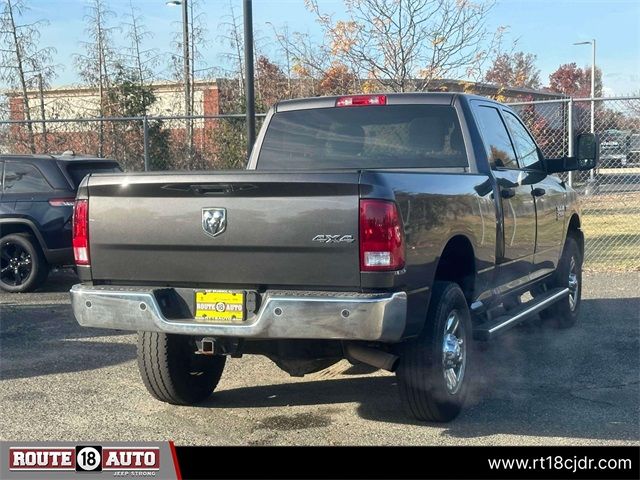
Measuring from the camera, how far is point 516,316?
21.0 ft

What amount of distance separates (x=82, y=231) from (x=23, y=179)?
632 cm

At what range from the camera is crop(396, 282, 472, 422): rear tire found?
5.12 m

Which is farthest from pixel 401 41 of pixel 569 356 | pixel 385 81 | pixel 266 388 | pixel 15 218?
pixel 266 388

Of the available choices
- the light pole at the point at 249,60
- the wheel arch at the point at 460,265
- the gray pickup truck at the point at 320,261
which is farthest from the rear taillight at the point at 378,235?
the light pole at the point at 249,60

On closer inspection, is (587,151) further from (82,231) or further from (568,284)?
(82,231)

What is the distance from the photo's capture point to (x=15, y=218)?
10.9 m

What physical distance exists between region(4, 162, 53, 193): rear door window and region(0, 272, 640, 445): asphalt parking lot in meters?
3.00

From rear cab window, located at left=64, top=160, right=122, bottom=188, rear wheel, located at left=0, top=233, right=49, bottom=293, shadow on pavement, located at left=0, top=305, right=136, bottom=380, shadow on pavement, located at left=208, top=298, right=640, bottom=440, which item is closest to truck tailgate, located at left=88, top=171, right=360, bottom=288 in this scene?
shadow on pavement, located at left=208, top=298, right=640, bottom=440

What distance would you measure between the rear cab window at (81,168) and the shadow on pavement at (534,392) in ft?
17.7

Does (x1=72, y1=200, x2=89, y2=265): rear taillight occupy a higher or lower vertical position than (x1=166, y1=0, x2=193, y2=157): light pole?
lower

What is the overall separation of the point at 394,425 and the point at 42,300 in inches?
250

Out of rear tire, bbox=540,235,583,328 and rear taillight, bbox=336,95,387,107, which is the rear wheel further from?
rear tire, bbox=540,235,583,328

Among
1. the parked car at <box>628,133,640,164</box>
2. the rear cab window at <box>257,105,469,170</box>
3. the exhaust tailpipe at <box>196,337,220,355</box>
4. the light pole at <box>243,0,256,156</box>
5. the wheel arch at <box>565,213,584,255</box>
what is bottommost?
the exhaust tailpipe at <box>196,337,220,355</box>

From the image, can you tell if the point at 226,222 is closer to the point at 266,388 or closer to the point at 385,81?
the point at 266,388
